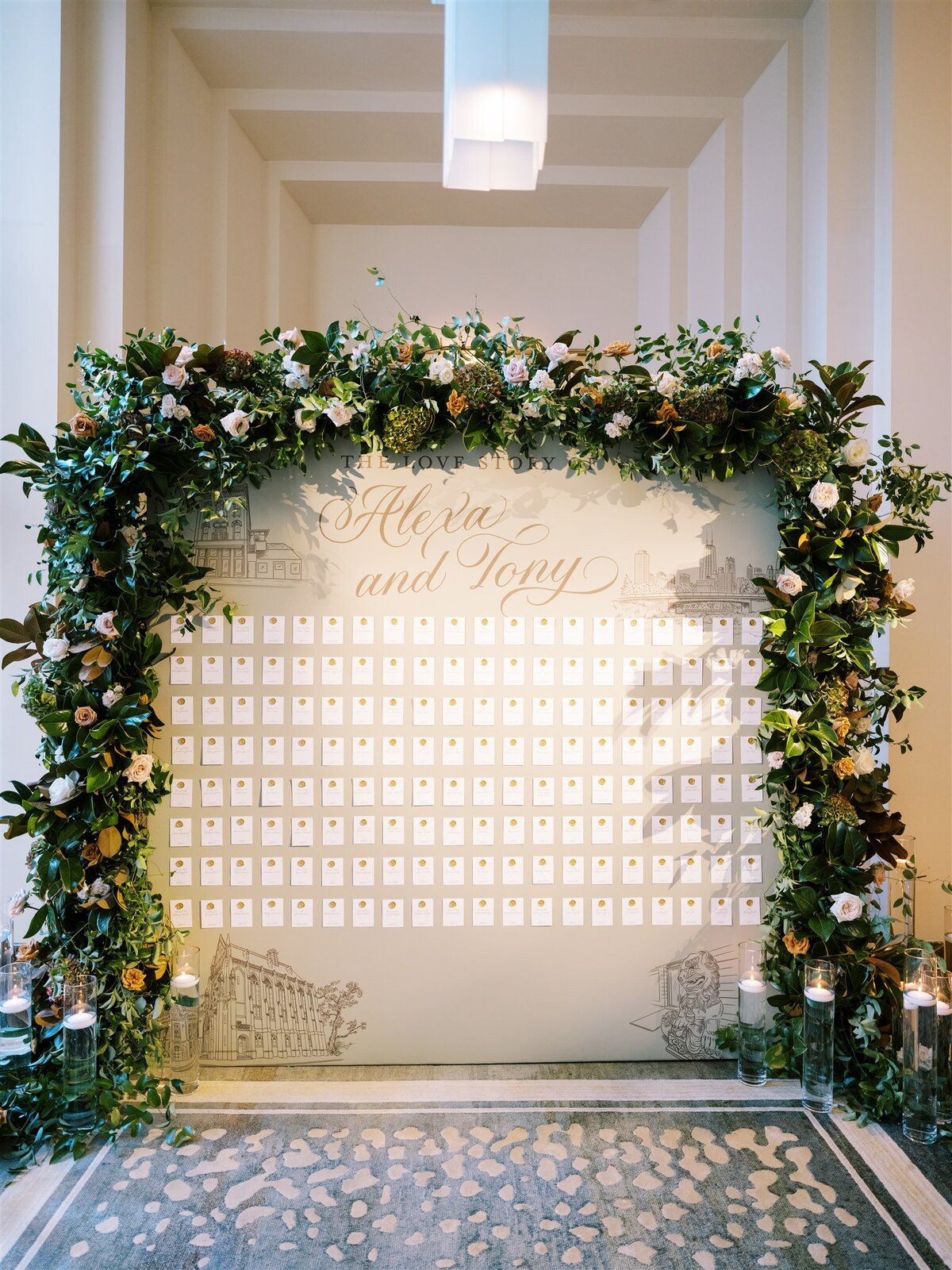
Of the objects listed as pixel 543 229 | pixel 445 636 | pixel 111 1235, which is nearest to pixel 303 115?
pixel 543 229

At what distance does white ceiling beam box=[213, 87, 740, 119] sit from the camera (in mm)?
3535

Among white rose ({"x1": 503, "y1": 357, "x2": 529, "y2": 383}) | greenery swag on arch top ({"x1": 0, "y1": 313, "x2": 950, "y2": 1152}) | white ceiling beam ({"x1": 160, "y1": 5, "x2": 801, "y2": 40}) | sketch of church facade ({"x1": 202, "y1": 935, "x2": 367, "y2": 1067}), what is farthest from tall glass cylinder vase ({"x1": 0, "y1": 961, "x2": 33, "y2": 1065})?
white ceiling beam ({"x1": 160, "y1": 5, "x2": 801, "y2": 40})

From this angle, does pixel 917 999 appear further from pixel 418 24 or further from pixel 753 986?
pixel 418 24

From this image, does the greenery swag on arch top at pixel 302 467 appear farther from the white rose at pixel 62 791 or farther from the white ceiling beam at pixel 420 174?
the white ceiling beam at pixel 420 174

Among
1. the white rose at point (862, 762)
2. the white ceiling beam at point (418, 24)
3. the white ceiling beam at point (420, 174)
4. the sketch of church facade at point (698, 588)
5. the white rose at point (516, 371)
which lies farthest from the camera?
the white ceiling beam at point (420, 174)

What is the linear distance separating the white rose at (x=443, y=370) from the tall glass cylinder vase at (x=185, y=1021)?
1715 mm

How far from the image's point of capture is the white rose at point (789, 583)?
2264 mm

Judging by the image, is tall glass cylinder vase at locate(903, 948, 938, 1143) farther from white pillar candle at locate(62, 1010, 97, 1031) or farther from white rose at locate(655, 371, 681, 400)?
white pillar candle at locate(62, 1010, 97, 1031)

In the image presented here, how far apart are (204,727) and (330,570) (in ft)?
1.92

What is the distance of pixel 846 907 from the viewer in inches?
89.0

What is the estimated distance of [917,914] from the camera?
9.67 ft

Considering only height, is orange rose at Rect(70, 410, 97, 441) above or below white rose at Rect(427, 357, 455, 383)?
below

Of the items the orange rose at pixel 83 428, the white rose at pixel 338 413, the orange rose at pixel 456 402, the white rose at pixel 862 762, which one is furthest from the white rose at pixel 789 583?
the orange rose at pixel 83 428

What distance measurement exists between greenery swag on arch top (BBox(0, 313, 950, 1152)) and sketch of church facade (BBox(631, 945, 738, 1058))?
155 millimetres
